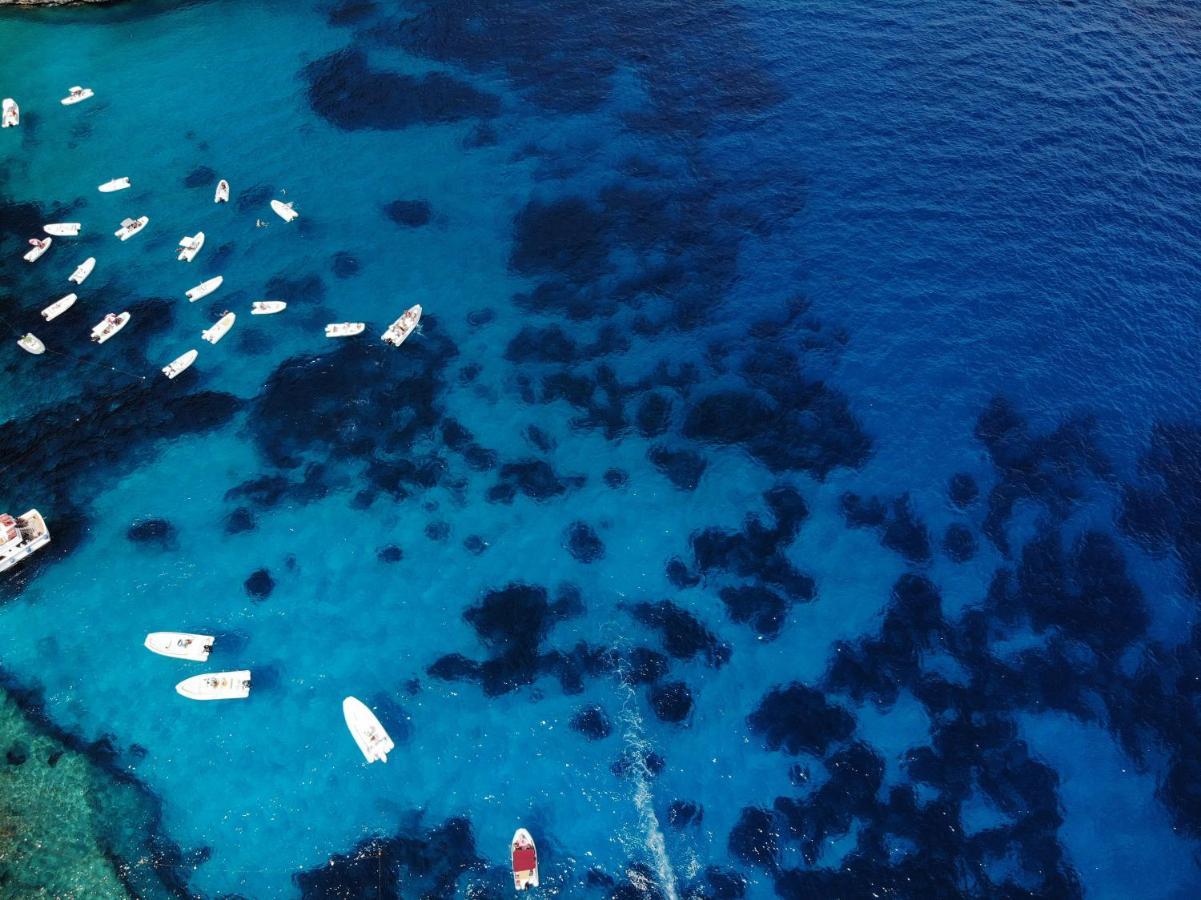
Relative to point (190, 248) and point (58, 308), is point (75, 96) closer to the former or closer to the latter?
point (190, 248)

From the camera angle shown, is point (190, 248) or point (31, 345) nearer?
point (31, 345)

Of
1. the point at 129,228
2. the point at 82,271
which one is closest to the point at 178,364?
the point at 82,271

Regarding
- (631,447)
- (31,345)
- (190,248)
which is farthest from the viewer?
(190,248)

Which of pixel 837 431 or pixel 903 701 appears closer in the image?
pixel 903 701

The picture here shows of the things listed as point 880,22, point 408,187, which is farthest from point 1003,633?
point 880,22

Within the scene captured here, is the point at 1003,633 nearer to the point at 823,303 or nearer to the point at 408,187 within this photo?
the point at 823,303

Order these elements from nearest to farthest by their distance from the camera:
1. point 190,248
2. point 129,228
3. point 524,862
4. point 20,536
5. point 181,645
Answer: point 524,862
point 181,645
point 20,536
point 190,248
point 129,228
